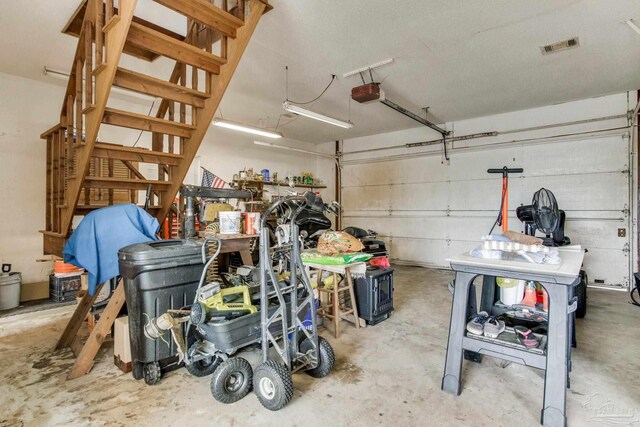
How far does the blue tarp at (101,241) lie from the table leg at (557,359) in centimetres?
287

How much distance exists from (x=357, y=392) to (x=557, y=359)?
3.92 feet

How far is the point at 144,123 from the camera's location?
8.93ft

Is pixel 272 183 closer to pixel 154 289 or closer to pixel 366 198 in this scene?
pixel 366 198

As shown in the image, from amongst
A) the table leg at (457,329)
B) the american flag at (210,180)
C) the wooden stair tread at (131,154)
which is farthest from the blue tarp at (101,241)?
the american flag at (210,180)

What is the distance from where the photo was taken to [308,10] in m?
2.89

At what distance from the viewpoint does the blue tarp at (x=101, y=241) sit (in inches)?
96.0

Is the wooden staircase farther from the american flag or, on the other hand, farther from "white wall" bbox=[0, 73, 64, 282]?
the american flag

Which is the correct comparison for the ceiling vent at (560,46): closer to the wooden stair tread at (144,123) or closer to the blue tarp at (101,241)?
the wooden stair tread at (144,123)

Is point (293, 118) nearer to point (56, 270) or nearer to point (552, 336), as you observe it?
point (56, 270)

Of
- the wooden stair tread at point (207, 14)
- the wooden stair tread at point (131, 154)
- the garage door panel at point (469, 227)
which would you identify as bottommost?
the garage door panel at point (469, 227)

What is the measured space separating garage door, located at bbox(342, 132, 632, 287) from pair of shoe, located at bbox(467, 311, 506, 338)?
459 cm

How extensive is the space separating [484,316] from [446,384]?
Result: 0.56 metres

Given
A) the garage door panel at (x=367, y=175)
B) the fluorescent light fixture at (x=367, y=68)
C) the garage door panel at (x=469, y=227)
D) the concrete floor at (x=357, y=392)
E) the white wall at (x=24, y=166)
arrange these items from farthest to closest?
the garage door panel at (x=367, y=175)
the garage door panel at (x=469, y=227)
the white wall at (x=24, y=166)
the fluorescent light fixture at (x=367, y=68)
the concrete floor at (x=357, y=392)

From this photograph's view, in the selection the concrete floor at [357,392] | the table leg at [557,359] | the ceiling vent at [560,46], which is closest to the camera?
the table leg at [557,359]
